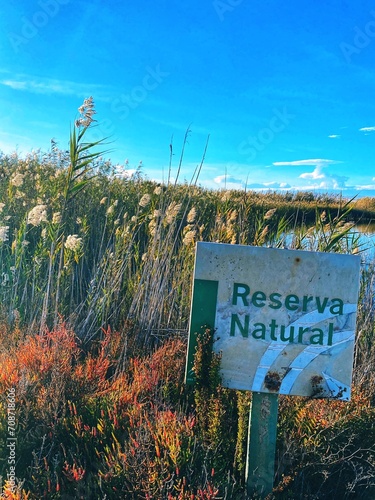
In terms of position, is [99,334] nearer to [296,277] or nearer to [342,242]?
[296,277]

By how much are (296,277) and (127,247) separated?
222 centimetres

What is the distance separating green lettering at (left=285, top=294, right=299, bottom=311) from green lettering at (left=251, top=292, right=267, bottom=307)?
0.34 ft

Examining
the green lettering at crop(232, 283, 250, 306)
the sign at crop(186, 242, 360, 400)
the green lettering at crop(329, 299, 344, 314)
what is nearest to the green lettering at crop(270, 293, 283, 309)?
the sign at crop(186, 242, 360, 400)

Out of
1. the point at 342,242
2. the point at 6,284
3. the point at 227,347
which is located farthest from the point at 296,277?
the point at 6,284

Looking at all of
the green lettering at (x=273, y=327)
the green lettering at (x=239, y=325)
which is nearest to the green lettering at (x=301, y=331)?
the green lettering at (x=273, y=327)

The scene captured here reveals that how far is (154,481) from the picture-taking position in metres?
1.78

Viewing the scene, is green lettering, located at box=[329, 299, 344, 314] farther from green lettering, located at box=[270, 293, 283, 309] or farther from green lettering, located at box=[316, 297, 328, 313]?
green lettering, located at box=[270, 293, 283, 309]

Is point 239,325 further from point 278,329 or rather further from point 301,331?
point 301,331

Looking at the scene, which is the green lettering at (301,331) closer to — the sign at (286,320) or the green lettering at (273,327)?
the sign at (286,320)

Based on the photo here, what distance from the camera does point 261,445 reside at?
6.56 feet

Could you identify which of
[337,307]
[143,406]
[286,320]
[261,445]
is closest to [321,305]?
[337,307]

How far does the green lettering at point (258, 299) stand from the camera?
201 cm

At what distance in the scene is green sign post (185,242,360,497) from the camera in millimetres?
1998

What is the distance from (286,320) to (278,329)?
55mm
